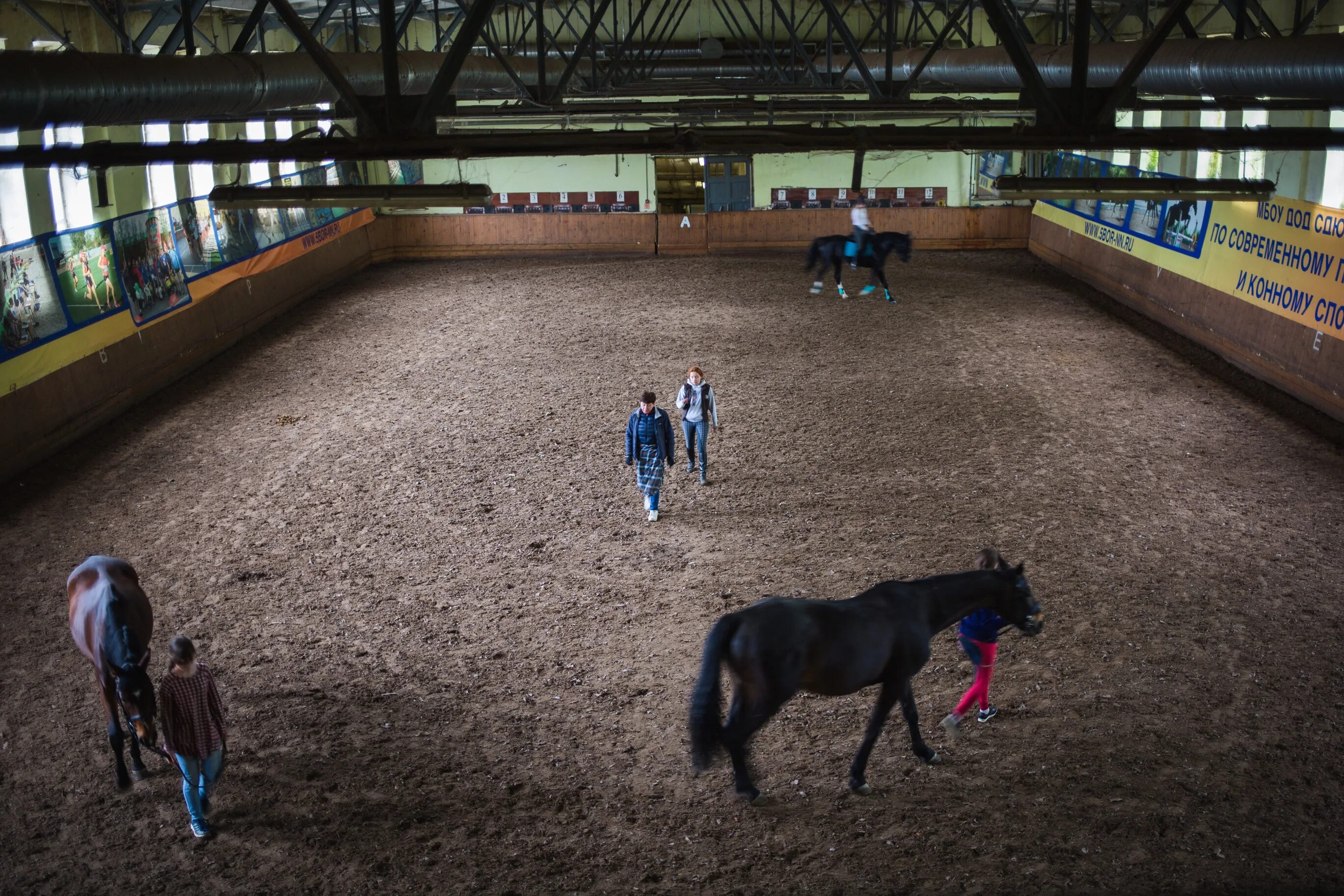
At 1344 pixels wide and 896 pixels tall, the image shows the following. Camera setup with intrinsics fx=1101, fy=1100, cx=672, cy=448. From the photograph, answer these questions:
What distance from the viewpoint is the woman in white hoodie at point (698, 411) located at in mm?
13000

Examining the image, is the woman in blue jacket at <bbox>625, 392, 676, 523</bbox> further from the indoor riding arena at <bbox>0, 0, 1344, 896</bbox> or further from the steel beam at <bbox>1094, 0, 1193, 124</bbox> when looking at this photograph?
the steel beam at <bbox>1094, 0, 1193, 124</bbox>

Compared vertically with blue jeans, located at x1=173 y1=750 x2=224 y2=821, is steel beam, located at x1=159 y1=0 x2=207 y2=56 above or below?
above

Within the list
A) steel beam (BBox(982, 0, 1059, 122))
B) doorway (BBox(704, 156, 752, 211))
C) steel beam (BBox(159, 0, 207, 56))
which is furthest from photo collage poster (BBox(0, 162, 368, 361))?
doorway (BBox(704, 156, 752, 211))

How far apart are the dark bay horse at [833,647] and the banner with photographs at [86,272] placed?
514 inches

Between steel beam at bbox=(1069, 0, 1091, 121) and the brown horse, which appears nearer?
the brown horse

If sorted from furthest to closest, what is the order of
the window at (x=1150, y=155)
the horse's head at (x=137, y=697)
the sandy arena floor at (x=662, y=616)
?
1. the window at (x=1150, y=155)
2. the horse's head at (x=137, y=697)
3. the sandy arena floor at (x=662, y=616)

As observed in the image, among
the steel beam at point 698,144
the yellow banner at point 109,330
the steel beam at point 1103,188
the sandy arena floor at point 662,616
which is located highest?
the steel beam at point 698,144

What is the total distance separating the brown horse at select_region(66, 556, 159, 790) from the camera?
7.01 m

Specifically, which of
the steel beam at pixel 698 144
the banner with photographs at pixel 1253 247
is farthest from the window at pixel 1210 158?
the steel beam at pixel 698 144

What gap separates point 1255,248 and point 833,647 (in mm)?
14618

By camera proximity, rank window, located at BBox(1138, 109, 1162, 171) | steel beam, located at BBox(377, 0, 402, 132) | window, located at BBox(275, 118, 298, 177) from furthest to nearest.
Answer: window, located at BBox(275, 118, 298, 177) < window, located at BBox(1138, 109, 1162, 171) < steel beam, located at BBox(377, 0, 402, 132)

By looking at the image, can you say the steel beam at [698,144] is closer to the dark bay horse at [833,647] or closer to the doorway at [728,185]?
the dark bay horse at [833,647]

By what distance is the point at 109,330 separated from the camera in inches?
656

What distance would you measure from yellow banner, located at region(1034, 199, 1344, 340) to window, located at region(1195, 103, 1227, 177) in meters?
0.68
